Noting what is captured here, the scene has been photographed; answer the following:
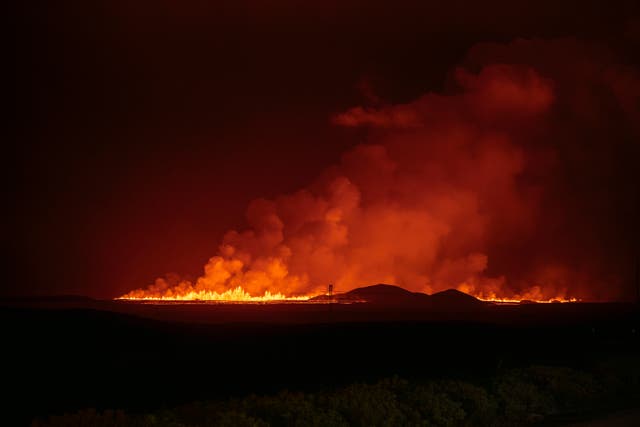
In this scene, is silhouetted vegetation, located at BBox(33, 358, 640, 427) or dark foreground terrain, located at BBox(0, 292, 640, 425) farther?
dark foreground terrain, located at BBox(0, 292, 640, 425)

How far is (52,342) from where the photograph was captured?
49.4m

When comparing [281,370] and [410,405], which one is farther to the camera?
[281,370]

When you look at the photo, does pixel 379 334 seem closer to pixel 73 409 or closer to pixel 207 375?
pixel 207 375

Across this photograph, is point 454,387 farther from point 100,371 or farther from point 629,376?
point 100,371

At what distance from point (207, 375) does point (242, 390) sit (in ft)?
19.9

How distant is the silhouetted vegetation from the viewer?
1434cm

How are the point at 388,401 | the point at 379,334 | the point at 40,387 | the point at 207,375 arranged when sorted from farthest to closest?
the point at 379,334
the point at 207,375
the point at 40,387
the point at 388,401

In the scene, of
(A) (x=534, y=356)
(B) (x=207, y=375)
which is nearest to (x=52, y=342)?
(B) (x=207, y=375)

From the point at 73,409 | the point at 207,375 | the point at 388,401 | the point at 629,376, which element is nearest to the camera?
the point at 388,401

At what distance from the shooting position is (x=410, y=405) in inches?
712

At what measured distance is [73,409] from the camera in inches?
966

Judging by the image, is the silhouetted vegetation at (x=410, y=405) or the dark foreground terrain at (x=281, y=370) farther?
the dark foreground terrain at (x=281, y=370)

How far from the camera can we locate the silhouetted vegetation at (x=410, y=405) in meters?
14.3

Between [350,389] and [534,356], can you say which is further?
[534,356]
